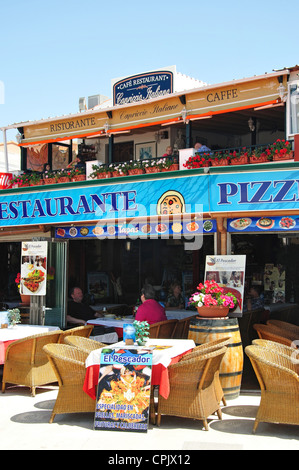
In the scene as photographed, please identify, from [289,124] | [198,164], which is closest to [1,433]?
[198,164]

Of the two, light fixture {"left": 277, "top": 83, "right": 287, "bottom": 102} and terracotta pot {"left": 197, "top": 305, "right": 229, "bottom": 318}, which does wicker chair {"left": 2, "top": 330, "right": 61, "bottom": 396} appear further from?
light fixture {"left": 277, "top": 83, "right": 287, "bottom": 102}

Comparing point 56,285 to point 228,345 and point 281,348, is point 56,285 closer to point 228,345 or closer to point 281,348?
point 228,345

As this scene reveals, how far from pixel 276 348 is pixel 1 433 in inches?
136

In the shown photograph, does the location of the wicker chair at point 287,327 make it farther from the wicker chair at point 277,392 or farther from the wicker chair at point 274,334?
the wicker chair at point 277,392

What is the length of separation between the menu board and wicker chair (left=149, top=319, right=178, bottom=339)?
225cm

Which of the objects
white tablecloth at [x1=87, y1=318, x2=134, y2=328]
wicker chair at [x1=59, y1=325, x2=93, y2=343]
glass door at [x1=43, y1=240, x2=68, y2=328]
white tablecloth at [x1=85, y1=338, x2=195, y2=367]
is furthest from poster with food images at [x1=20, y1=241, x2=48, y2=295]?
white tablecloth at [x1=85, y1=338, x2=195, y2=367]

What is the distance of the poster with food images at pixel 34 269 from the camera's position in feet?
34.1

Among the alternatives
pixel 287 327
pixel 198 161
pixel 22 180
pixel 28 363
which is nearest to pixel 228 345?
pixel 287 327

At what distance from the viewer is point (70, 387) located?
20.7 ft

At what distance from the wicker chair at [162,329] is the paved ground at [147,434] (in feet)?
6.00

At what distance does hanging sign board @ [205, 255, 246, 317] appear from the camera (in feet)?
27.6

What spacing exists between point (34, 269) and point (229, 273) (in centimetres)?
403

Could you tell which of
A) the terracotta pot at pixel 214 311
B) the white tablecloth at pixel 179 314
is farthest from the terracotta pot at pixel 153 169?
the terracotta pot at pixel 214 311

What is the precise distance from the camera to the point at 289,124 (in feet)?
35.8
